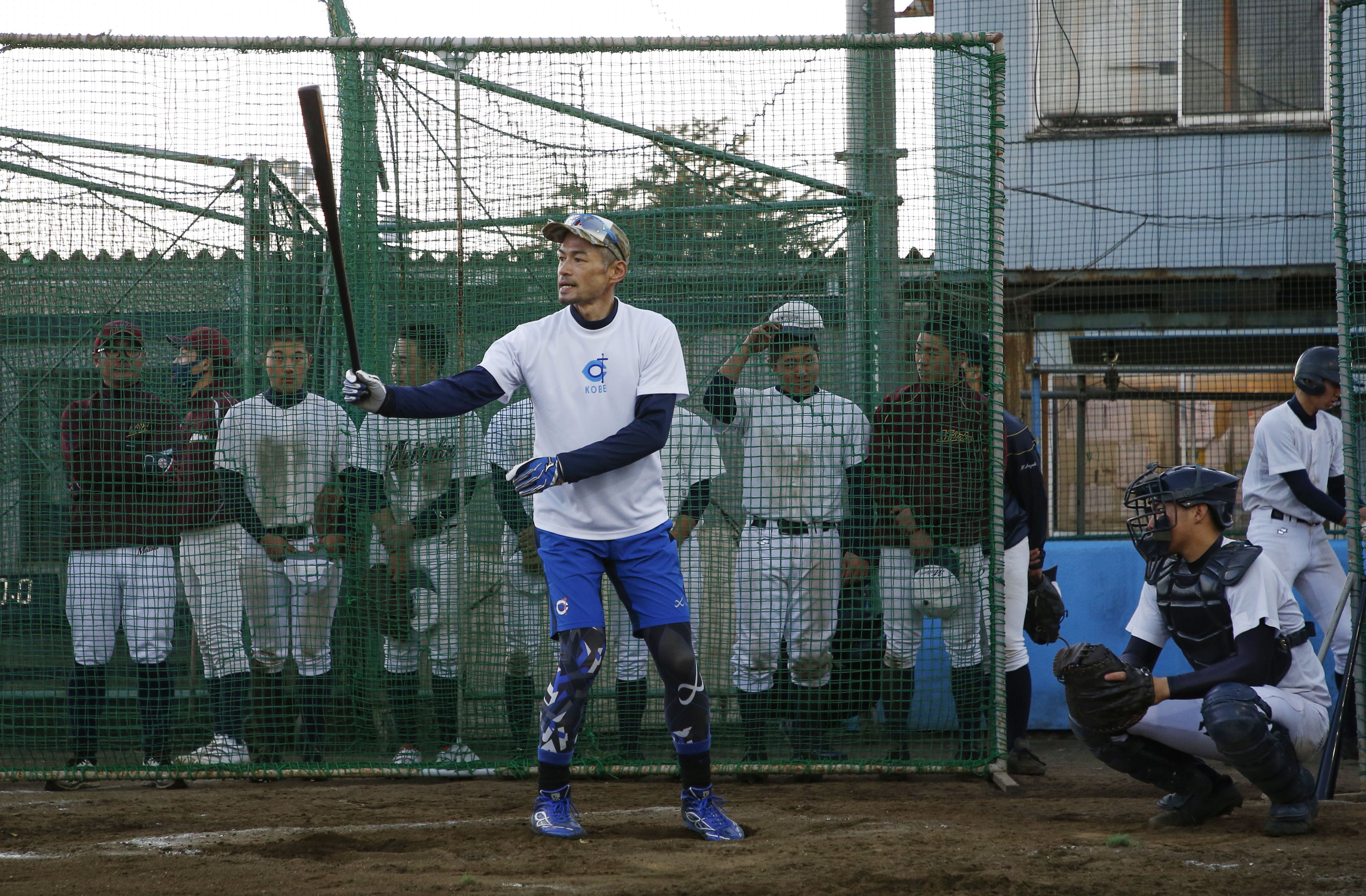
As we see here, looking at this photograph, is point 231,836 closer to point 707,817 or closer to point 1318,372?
point 707,817

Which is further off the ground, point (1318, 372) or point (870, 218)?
point (870, 218)

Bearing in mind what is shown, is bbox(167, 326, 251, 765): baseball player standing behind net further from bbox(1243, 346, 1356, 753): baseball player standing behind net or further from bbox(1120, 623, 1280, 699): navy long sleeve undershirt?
bbox(1243, 346, 1356, 753): baseball player standing behind net

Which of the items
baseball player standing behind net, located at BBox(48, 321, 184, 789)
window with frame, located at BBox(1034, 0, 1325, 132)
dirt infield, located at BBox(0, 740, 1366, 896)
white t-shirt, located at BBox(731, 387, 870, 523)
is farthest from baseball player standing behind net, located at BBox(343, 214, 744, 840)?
window with frame, located at BBox(1034, 0, 1325, 132)

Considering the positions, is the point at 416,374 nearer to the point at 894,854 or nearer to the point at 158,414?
the point at 158,414

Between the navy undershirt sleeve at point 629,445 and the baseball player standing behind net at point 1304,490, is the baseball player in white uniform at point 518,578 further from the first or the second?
the baseball player standing behind net at point 1304,490

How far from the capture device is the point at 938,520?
5.68 metres

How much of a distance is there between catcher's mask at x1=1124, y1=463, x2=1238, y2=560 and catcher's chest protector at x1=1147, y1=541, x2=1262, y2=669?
84mm

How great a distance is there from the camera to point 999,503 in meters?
5.57

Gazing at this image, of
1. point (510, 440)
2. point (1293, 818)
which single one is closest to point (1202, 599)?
point (1293, 818)

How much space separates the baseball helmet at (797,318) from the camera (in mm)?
5672

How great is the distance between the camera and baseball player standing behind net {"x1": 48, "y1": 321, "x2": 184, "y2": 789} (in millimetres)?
5773

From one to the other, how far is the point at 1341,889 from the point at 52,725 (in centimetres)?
542

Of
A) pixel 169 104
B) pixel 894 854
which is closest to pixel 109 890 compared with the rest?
pixel 894 854

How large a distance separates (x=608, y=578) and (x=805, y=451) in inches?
68.6
